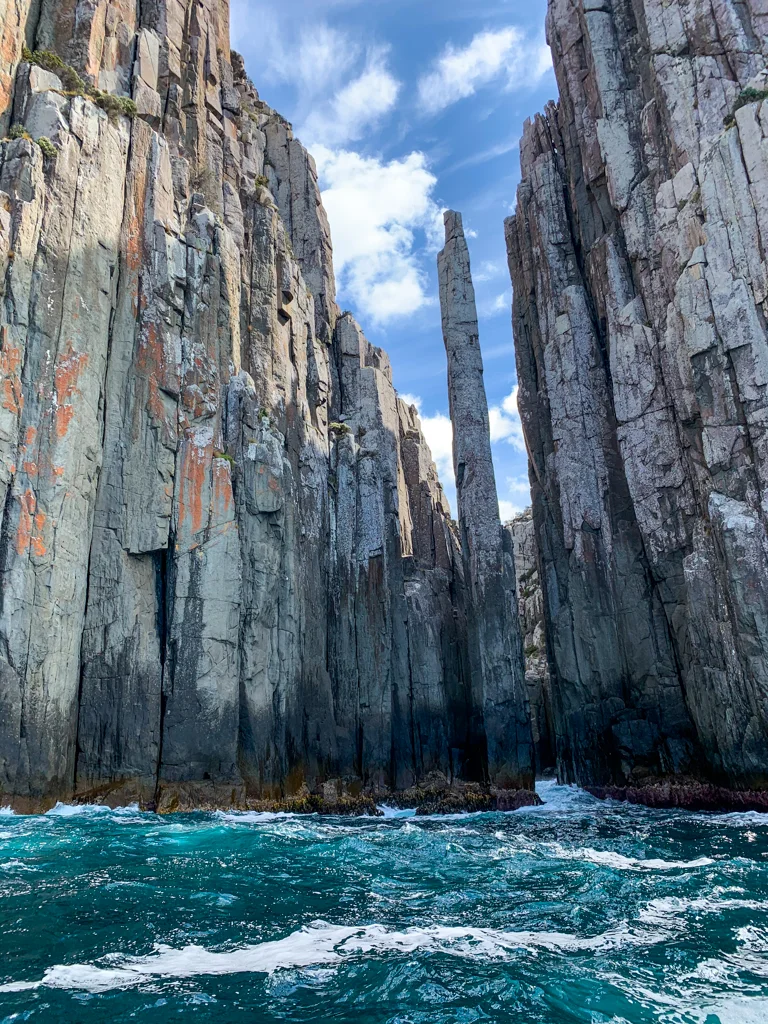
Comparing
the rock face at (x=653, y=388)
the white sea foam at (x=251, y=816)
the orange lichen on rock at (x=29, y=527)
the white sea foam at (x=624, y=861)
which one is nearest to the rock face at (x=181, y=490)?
the orange lichen on rock at (x=29, y=527)

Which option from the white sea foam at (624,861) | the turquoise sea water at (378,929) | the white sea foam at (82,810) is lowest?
the white sea foam at (624,861)

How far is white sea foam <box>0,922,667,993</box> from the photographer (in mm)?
8445

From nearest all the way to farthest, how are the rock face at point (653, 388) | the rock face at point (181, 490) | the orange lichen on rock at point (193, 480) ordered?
the rock face at point (181, 490) → the rock face at point (653, 388) → the orange lichen on rock at point (193, 480)

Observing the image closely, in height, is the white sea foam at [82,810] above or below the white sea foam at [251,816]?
above

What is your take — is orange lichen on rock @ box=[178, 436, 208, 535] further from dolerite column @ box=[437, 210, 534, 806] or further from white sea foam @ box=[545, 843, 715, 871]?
white sea foam @ box=[545, 843, 715, 871]

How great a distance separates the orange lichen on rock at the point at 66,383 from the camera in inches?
969

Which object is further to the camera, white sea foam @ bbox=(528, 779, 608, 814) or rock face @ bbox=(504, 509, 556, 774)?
rock face @ bbox=(504, 509, 556, 774)

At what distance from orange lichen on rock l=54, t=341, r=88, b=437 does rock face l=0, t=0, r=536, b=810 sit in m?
0.07

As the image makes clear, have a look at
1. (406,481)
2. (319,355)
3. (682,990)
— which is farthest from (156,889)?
(406,481)

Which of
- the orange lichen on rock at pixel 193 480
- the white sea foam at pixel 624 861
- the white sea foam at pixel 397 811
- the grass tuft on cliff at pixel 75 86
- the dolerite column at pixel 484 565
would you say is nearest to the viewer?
the white sea foam at pixel 624 861

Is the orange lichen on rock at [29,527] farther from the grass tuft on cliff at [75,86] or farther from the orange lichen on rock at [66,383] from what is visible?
the grass tuft on cliff at [75,86]

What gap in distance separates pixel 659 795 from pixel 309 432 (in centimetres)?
2239

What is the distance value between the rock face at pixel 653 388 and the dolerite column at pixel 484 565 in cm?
314

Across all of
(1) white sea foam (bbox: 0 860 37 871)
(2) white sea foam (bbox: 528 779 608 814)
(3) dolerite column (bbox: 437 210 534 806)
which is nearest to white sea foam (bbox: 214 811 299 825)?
(1) white sea foam (bbox: 0 860 37 871)
